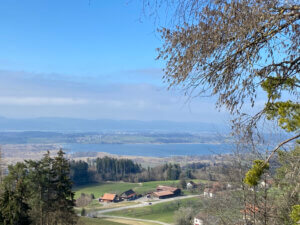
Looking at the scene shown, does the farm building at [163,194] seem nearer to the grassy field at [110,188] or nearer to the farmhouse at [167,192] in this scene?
the farmhouse at [167,192]

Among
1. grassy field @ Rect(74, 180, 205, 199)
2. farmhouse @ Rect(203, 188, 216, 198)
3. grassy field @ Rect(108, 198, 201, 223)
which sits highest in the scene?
farmhouse @ Rect(203, 188, 216, 198)

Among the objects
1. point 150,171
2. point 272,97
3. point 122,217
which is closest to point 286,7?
point 272,97

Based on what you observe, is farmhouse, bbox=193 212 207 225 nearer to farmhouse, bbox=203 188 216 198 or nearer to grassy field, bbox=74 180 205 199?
farmhouse, bbox=203 188 216 198

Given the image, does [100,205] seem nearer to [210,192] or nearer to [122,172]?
[122,172]

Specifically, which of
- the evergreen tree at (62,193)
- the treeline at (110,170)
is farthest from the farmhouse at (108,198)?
the evergreen tree at (62,193)

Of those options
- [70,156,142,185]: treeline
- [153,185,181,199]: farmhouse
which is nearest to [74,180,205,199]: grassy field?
[153,185,181,199]: farmhouse

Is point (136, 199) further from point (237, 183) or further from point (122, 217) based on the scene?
point (237, 183)

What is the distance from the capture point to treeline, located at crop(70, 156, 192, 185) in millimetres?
60431

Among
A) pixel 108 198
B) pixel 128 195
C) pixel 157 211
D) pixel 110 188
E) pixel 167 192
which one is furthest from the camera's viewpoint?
pixel 110 188

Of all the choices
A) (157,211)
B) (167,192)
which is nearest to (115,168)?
(167,192)

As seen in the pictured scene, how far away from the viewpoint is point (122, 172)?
67.0 metres

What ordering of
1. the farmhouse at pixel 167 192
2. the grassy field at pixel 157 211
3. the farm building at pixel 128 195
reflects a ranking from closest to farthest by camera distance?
the grassy field at pixel 157 211, the farmhouse at pixel 167 192, the farm building at pixel 128 195

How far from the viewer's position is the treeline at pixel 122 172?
60.4 metres

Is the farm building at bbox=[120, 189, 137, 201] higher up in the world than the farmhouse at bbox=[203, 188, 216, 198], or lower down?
lower down
